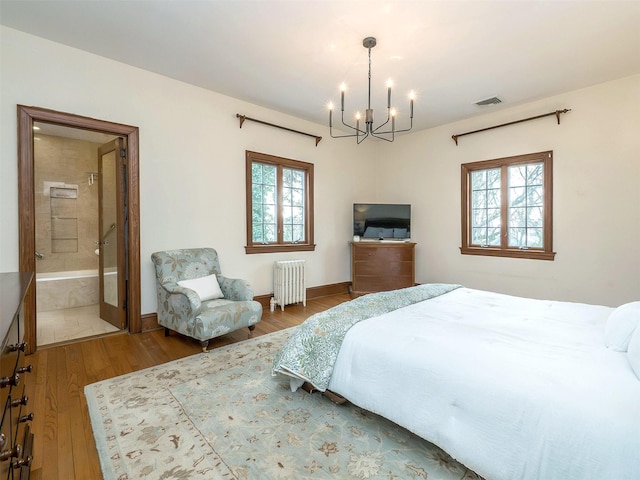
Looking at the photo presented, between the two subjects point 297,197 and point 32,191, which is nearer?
point 32,191

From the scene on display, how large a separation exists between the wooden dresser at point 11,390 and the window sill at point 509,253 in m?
4.98

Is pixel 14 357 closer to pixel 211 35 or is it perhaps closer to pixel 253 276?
pixel 211 35

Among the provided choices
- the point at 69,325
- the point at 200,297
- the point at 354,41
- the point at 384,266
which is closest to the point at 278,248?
the point at 200,297

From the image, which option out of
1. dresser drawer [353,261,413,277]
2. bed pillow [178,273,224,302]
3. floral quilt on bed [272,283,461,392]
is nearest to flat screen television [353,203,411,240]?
dresser drawer [353,261,413,277]

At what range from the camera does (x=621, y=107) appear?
11.6ft

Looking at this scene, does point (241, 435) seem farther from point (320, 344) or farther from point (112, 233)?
point (112, 233)

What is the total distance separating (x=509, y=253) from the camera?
14.5ft

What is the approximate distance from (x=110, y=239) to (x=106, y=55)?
1957 millimetres

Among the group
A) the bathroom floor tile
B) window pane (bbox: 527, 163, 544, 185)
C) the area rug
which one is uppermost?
window pane (bbox: 527, 163, 544, 185)

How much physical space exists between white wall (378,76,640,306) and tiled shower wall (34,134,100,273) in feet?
17.9

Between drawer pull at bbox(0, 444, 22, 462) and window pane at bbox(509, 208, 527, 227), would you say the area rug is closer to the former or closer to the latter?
drawer pull at bbox(0, 444, 22, 462)

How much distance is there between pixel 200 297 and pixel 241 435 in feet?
5.90

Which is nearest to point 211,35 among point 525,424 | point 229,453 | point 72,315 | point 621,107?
point 229,453

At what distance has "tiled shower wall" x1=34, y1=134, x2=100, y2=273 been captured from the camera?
15.9 ft
